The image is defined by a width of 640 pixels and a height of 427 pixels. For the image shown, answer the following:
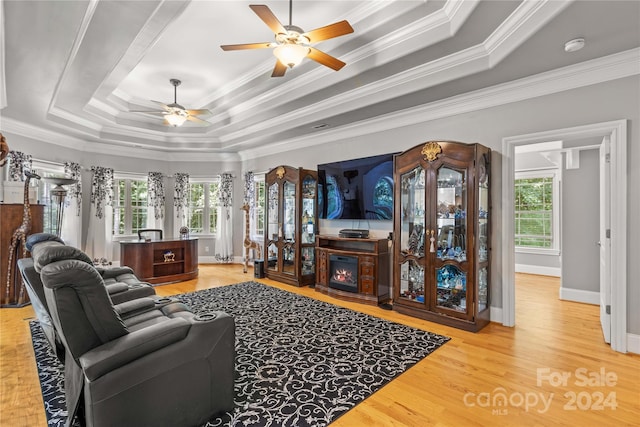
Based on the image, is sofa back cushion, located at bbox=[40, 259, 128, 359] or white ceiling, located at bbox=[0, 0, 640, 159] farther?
white ceiling, located at bbox=[0, 0, 640, 159]

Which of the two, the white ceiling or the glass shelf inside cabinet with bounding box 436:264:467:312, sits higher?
the white ceiling

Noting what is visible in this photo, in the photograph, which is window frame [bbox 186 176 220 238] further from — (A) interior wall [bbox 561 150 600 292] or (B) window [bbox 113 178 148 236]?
(A) interior wall [bbox 561 150 600 292]

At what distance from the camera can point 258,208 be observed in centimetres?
782

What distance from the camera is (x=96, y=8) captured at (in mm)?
2631

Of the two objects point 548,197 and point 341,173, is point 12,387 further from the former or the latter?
point 548,197

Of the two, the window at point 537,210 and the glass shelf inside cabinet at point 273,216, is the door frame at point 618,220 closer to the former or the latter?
the window at point 537,210

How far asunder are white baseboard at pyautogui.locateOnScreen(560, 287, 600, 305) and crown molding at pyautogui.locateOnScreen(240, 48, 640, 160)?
3.17m

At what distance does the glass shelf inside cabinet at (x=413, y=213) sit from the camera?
417 cm

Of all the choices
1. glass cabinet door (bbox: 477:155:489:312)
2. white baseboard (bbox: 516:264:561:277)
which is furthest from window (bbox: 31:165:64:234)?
white baseboard (bbox: 516:264:561:277)

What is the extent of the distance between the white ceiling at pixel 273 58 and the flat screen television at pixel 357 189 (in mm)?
730

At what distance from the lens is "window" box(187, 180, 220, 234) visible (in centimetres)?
833

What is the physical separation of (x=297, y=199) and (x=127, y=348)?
171 inches

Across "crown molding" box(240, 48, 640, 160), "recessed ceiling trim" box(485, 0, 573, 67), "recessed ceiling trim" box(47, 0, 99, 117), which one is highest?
"recessed ceiling trim" box(47, 0, 99, 117)

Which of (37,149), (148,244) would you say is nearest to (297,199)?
(148,244)
